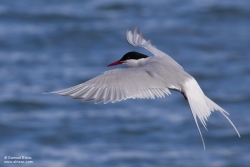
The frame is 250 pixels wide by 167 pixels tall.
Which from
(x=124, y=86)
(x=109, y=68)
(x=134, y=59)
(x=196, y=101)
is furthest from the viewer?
(x=109, y=68)

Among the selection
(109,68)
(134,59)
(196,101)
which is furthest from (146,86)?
(109,68)

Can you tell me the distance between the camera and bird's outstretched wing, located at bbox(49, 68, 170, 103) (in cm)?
539

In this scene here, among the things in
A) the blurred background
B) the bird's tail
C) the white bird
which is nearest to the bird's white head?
the white bird

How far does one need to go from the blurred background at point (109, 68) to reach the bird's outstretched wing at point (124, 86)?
494 centimetres

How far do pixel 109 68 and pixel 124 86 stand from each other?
19.3 ft

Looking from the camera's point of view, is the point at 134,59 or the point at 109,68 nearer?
the point at 134,59

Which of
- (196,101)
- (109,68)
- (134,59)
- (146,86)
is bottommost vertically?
(196,101)

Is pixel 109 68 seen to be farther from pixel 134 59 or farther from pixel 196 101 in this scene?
pixel 196 101

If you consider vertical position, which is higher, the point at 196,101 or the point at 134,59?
the point at 134,59

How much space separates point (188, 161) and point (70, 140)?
2.26 metres

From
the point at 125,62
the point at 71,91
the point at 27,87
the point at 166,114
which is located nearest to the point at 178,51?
the point at 166,114

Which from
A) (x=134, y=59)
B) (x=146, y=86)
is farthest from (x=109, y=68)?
(x=146, y=86)

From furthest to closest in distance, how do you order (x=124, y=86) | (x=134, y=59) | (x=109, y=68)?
(x=109, y=68) → (x=134, y=59) → (x=124, y=86)

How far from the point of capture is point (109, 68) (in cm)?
1143
